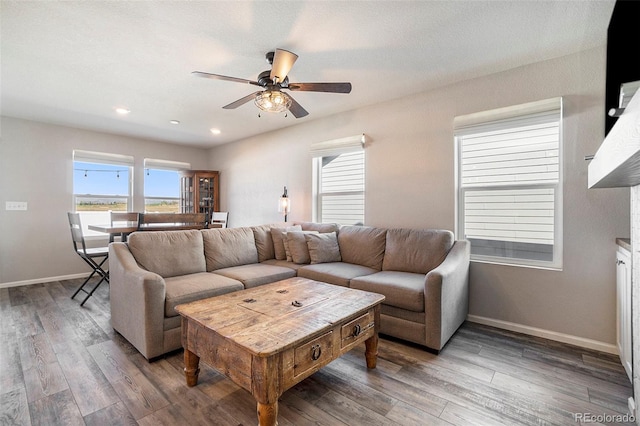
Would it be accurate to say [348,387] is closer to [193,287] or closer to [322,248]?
[193,287]

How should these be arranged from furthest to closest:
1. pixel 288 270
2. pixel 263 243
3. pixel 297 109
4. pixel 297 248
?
pixel 263 243 → pixel 297 248 → pixel 288 270 → pixel 297 109

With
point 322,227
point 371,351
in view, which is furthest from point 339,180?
point 371,351

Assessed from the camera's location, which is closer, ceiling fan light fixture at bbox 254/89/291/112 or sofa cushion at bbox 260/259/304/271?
ceiling fan light fixture at bbox 254/89/291/112

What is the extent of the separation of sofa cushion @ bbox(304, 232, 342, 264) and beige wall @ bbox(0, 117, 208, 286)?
4.14m

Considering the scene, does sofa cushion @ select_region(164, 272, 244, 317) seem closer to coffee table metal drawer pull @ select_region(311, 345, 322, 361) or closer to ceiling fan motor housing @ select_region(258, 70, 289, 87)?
coffee table metal drawer pull @ select_region(311, 345, 322, 361)

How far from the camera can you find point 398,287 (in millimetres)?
2463

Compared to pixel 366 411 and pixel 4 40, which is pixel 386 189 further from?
pixel 4 40

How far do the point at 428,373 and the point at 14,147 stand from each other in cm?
614

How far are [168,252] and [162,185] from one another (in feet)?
12.0

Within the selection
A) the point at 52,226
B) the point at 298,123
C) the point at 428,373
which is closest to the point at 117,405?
the point at 428,373

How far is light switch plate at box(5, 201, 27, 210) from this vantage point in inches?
166

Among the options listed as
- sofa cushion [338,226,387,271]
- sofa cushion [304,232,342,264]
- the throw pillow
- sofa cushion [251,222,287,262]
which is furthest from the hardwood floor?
sofa cushion [251,222,287,262]

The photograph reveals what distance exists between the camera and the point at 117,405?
1680 millimetres

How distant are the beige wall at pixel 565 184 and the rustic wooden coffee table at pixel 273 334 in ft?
5.25
